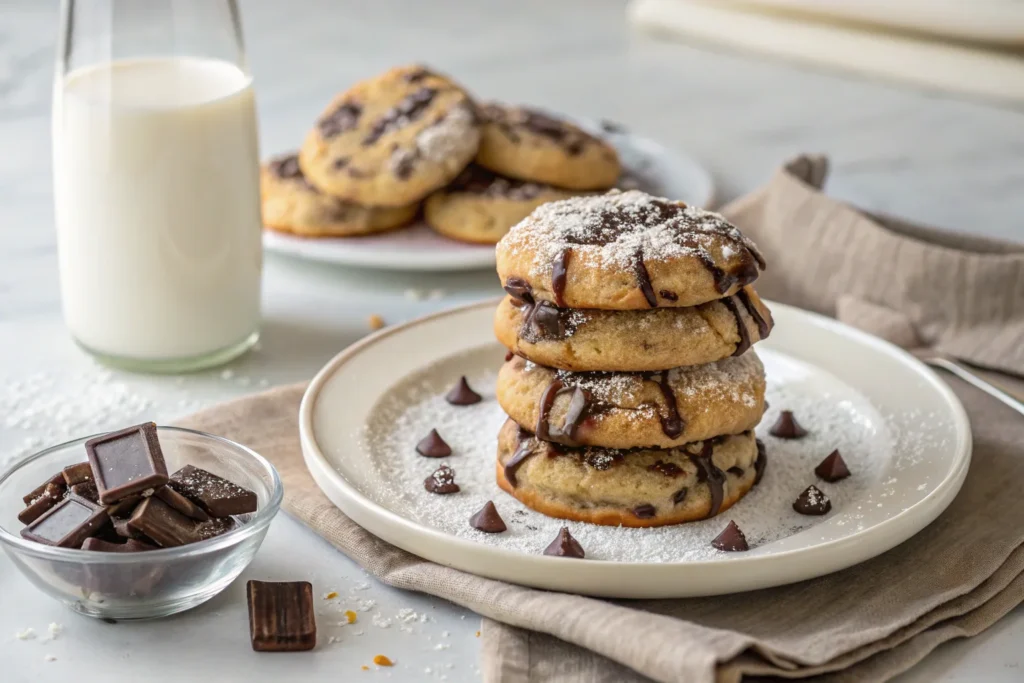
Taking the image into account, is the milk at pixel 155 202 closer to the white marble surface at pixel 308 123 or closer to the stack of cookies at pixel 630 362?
the white marble surface at pixel 308 123

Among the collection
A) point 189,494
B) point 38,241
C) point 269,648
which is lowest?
point 38,241

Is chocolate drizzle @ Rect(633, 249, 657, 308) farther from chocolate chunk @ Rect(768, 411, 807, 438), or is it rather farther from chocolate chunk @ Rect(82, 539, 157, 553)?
chocolate chunk @ Rect(82, 539, 157, 553)

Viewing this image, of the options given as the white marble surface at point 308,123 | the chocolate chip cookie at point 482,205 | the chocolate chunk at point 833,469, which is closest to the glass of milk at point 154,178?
the white marble surface at point 308,123

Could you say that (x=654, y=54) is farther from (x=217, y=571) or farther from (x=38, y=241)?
(x=217, y=571)

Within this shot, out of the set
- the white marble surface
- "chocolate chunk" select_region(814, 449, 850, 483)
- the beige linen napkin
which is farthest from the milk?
"chocolate chunk" select_region(814, 449, 850, 483)

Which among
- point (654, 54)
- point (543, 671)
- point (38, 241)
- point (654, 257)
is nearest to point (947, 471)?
point (654, 257)

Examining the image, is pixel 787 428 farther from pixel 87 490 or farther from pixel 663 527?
pixel 87 490
